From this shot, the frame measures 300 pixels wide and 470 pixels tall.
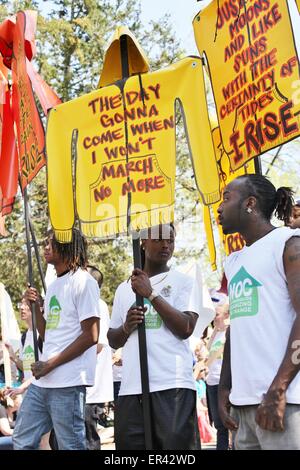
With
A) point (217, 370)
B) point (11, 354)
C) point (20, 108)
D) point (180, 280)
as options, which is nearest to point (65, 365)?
point (180, 280)

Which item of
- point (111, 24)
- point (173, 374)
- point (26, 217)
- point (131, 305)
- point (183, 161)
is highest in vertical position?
point (111, 24)

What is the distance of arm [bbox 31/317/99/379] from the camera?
5.40 m

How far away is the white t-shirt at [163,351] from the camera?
496 cm

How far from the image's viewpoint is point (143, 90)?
5406 millimetres

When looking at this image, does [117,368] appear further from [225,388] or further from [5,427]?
[225,388]

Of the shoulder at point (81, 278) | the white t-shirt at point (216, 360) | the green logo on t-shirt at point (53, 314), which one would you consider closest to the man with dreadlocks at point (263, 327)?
the shoulder at point (81, 278)

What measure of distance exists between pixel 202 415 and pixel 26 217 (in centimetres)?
613

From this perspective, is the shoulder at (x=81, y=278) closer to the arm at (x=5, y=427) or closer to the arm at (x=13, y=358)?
the arm at (x=5, y=427)

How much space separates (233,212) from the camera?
4211 millimetres

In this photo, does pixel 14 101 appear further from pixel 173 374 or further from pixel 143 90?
pixel 173 374

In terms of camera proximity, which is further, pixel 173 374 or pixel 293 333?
pixel 173 374

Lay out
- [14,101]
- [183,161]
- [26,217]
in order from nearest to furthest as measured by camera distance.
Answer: [26,217]
[14,101]
[183,161]

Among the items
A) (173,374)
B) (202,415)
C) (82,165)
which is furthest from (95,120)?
(202,415)

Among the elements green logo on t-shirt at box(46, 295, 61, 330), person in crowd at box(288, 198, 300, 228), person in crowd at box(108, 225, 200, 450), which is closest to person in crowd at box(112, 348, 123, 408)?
green logo on t-shirt at box(46, 295, 61, 330)
